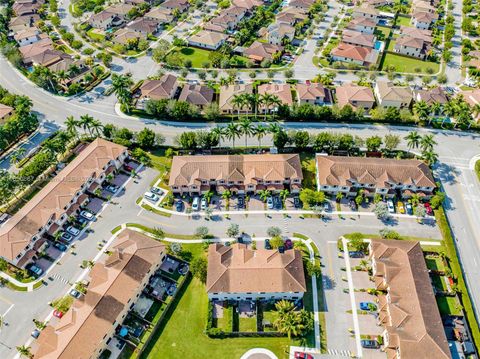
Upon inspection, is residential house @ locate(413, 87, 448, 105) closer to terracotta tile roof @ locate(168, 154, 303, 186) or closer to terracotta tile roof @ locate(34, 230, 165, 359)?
terracotta tile roof @ locate(168, 154, 303, 186)

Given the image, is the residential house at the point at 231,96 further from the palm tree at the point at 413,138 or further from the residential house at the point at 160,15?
the residential house at the point at 160,15

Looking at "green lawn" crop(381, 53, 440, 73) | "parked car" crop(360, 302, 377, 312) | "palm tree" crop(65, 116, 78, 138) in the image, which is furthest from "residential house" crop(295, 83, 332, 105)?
"palm tree" crop(65, 116, 78, 138)

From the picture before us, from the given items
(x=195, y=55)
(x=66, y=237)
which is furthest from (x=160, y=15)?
(x=66, y=237)

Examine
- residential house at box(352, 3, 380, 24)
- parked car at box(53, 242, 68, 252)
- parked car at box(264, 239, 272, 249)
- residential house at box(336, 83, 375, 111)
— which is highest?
residential house at box(352, 3, 380, 24)

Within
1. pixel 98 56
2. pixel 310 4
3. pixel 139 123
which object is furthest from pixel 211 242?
pixel 310 4

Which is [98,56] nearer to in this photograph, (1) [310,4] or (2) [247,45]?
(2) [247,45]
